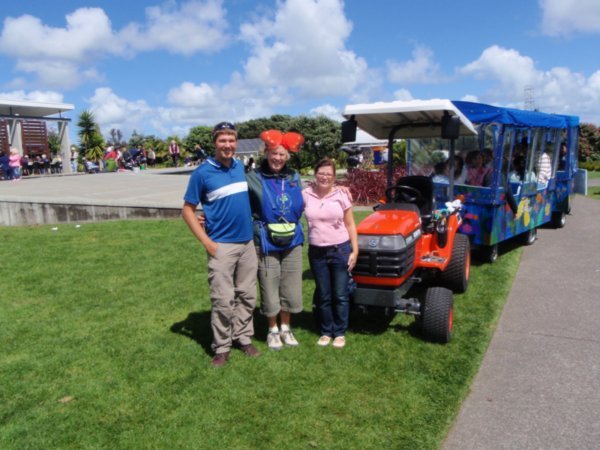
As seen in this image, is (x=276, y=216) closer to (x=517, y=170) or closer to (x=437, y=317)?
(x=437, y=317)

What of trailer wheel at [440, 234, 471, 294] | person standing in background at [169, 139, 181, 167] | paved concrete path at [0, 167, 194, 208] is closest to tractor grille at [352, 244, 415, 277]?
trailer wheel at [440, 234, 471, 294]

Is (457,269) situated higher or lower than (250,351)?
higher

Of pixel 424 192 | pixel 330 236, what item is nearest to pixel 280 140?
pixel 330 236

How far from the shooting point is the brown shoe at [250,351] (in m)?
4.19

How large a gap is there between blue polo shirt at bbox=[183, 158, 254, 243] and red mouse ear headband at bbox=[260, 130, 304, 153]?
31 cm

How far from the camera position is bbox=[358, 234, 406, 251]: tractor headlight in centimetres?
429

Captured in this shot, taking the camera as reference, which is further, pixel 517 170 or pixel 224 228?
pixel 517 170

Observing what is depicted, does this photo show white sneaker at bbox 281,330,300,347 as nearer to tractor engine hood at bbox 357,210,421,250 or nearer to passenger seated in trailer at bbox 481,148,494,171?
tractor engine hood at bbox 357,210,421,250

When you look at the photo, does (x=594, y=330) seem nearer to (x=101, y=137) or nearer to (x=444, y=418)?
(x=444, y=418)

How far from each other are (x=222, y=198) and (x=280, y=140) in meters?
0.63

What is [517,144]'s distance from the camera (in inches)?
284

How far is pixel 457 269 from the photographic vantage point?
562cm

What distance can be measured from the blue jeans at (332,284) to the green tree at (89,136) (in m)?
31.6

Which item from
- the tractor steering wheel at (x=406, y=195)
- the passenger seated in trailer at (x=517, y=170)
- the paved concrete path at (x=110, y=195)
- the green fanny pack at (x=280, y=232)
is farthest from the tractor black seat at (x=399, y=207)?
the paved concrete path at (x=110, y=195)
